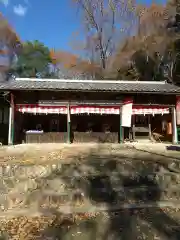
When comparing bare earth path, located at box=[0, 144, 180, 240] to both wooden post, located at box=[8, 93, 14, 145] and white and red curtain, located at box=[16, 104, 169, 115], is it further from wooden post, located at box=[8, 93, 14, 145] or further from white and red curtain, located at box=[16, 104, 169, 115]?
white and red curtain, located at box=[16, 104, 169, 115]

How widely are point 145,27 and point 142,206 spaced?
3037cm

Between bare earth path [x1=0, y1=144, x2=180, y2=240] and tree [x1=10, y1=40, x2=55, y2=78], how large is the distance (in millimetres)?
35164

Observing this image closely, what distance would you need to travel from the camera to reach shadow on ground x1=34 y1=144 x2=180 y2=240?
518 centimetres

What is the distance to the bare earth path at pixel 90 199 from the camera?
5277mm

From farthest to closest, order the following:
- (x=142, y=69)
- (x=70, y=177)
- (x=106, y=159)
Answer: (x=142, y=69) → (x=106, y=159) → (x=70, y=177)

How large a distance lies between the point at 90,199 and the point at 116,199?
73 centimetres

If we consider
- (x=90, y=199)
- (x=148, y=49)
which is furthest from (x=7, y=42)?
(x=90, y=199)

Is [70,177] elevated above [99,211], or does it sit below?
above

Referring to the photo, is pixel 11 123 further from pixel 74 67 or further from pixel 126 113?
pixel 74 67

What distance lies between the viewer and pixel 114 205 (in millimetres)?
6562

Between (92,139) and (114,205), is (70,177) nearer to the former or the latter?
(114,205)

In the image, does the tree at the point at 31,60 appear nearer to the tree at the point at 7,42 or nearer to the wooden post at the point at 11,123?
the tree at the point at 7,42

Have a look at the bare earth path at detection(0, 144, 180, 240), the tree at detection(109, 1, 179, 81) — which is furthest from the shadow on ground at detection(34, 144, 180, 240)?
the tree at detection(109, 1, 179, 81)

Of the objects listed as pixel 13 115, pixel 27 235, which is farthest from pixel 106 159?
pixel 13 115
